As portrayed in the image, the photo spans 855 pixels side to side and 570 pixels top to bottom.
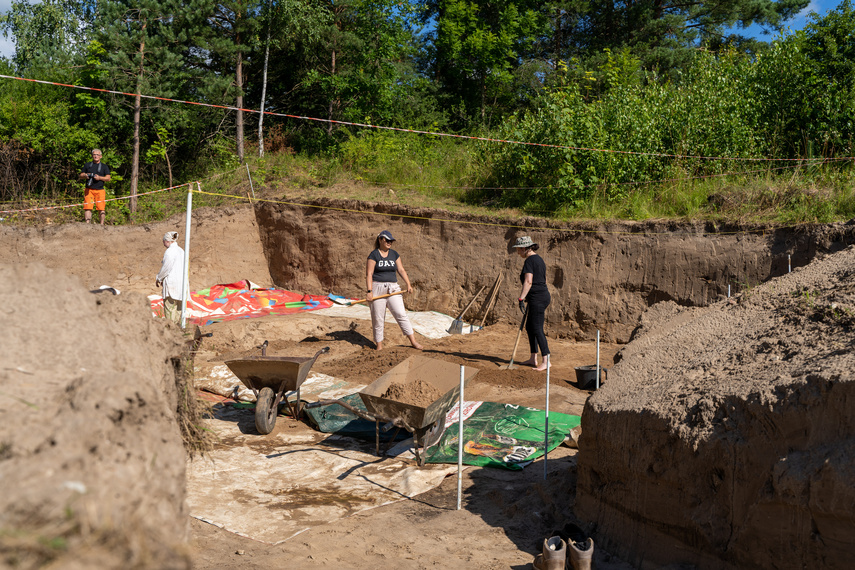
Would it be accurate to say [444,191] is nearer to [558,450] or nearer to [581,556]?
[558,450]

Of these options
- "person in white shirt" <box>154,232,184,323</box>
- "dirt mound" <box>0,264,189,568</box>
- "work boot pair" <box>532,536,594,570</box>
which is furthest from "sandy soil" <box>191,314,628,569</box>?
"person in white shirt" <box>154,232,184,323</box>

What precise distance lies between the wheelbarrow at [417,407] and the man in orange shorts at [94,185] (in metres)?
7.99

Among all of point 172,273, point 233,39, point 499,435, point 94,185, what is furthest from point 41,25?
point 499,435

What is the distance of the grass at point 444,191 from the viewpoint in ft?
34.3

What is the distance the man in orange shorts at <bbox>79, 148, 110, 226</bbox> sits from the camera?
12422mm

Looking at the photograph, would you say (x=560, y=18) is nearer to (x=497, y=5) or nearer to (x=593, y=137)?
(x=497, y=5)

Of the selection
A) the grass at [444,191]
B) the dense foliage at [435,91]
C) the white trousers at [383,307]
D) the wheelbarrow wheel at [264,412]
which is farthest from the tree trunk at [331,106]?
the wheelbarrow wheel at [264,412]

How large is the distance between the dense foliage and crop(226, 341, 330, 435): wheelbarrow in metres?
7.13

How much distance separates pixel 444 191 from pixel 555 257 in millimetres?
3817

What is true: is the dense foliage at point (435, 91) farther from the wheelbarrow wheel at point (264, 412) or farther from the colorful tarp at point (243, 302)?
the wheelbarrow wheel at point (264, 412)

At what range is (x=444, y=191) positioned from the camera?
14570 mm

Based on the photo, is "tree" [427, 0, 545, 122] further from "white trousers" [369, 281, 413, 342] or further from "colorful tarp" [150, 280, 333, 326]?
"white trousers" [369, 281, 413, 342]

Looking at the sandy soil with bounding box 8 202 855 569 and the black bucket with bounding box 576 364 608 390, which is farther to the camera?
the black bucket with bounding box 576 364 608 390

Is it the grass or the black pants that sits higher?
the grass
